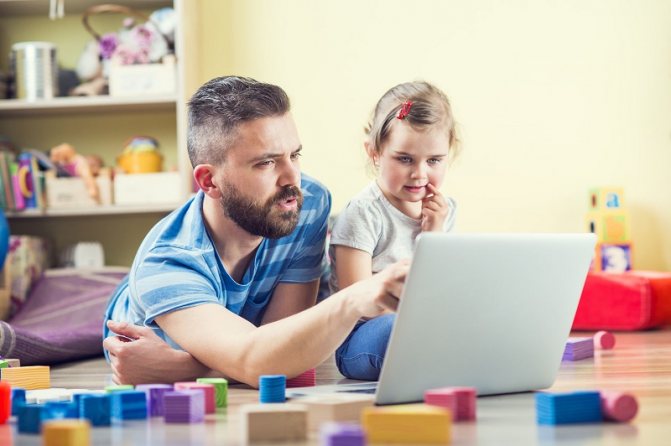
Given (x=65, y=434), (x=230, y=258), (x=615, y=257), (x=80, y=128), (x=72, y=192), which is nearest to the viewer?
(x=65, y=434)

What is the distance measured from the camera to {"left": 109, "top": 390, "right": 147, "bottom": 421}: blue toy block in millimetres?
1289

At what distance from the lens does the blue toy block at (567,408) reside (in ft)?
3.72

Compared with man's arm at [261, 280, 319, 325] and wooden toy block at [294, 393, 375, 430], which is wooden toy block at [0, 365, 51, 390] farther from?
wooden toy block at [294, 393, 375, 430]

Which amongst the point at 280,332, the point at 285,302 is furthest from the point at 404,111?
the point at 280,332

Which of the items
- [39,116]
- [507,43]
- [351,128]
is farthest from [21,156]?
[507,43]

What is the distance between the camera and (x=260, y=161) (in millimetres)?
1667

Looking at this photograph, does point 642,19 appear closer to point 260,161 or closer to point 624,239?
point 624,239

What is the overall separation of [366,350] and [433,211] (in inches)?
13.2

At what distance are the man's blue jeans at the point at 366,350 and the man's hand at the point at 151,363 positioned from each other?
0.28 m

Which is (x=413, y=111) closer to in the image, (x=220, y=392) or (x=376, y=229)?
(x=376, y=229)

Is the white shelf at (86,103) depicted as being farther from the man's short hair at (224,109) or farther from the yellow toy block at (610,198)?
the man's short hair at (224,109)

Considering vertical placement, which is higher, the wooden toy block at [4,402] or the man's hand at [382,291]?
the man's hand at [382,291]

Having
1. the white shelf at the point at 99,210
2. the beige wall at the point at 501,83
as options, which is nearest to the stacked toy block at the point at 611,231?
the beige wall at the point at 501,83

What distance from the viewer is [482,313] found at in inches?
51.3
